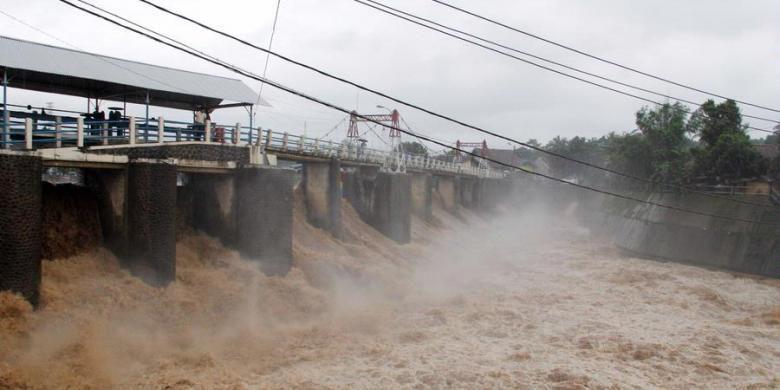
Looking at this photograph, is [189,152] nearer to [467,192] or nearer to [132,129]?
[132,129]

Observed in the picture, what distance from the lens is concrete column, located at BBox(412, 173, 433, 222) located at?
4252 centimetres

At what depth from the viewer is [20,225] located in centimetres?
1280

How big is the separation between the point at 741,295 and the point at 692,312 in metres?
5.01

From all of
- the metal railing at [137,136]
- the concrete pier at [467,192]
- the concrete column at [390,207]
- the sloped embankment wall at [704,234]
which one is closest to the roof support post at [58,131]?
the metal railing at [137,136]

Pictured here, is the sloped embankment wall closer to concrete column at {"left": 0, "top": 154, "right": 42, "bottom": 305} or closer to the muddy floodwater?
the muddy floodwater

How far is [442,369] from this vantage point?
566 inches

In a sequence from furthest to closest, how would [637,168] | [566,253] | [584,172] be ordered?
1. [584,172]
2. [637,168]
3. [566,253]

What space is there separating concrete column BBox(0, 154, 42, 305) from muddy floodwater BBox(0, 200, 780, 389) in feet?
1.64

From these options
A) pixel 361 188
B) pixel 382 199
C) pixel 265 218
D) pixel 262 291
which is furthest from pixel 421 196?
pixel 262 291

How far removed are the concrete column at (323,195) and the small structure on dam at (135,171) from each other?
4.91 ft

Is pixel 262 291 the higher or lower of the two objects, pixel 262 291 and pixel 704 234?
the lower

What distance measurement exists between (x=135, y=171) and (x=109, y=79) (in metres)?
3.56

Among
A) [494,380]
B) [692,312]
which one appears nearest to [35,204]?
[494,380]

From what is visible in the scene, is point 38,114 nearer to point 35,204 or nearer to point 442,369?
point 35,204
